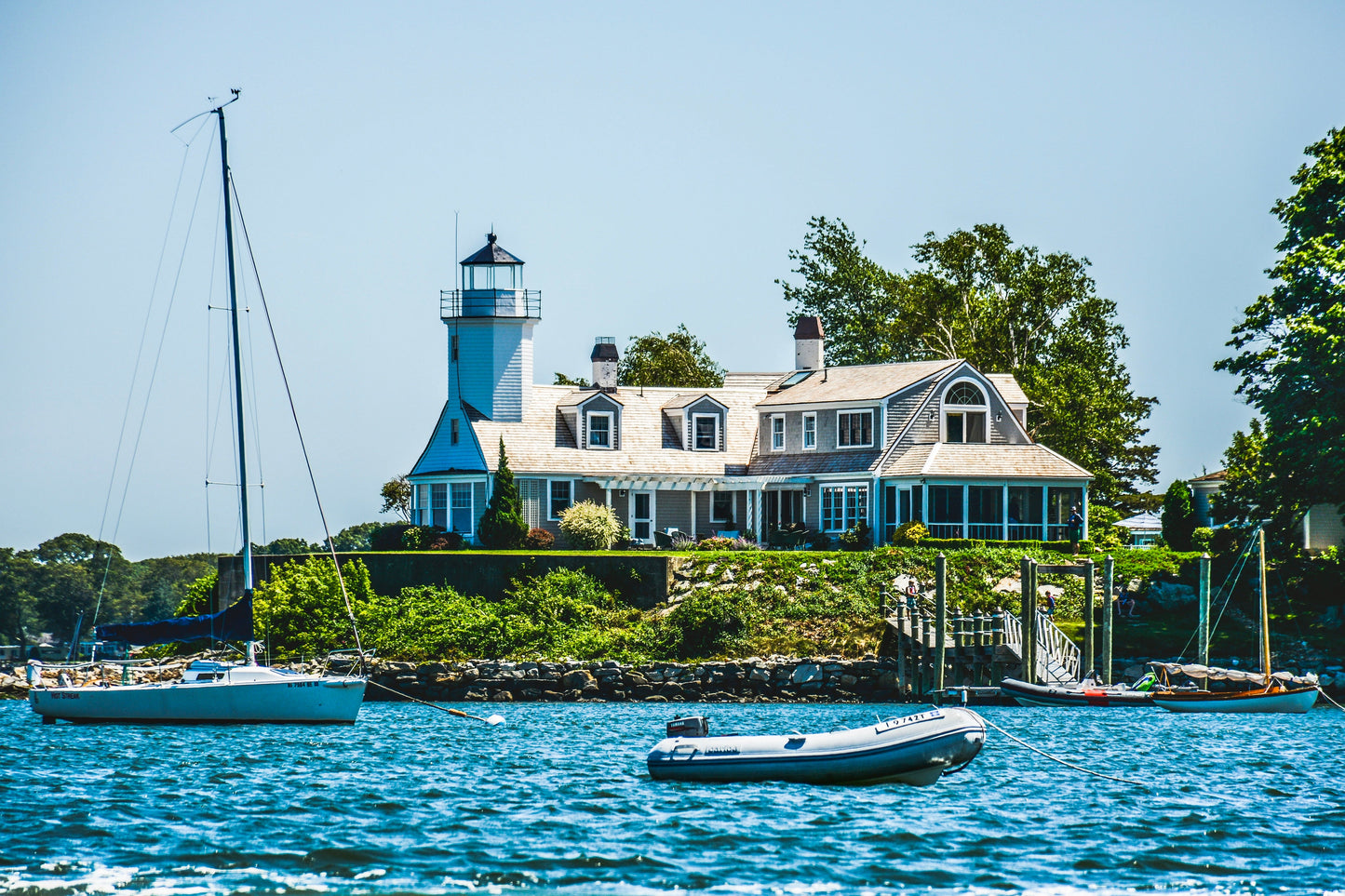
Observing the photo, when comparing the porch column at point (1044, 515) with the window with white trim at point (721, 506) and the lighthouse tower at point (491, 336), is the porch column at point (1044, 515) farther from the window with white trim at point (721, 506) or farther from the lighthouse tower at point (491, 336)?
the lighthouse tower at point (491, 336)

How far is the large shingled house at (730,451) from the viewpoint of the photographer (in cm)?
5028

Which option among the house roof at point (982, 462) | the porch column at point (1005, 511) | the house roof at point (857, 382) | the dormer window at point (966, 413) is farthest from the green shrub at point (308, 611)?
the dormer window at point (966, 413)

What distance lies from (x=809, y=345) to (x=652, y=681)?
2157cm

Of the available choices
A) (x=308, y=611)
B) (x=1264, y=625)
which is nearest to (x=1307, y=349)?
(x=1264, y=625)

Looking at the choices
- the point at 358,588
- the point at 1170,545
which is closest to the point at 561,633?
the point at 358,588

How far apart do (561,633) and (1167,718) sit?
15466 millimetres

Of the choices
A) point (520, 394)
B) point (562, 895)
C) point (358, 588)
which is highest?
point (520, 394)

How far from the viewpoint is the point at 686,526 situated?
175 ft

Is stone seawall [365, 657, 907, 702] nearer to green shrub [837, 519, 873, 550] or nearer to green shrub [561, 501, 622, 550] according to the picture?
green shrub [561, 501, 622, 550]

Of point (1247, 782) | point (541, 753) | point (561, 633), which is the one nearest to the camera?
point (1247, 782)

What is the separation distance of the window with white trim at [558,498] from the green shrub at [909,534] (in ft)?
34.2

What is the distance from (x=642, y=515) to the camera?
52938 millimetres

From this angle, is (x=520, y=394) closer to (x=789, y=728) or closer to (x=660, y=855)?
(x=789, y=728)

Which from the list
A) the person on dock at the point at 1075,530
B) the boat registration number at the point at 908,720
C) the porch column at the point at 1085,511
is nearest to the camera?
the boat registration number at the point at 908,720
